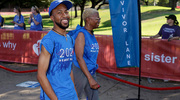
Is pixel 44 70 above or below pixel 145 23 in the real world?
below

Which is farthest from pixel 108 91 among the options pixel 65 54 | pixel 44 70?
pixel 44 70

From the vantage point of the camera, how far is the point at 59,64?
255 centimetres

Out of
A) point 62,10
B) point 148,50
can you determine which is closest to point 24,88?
point 148,50

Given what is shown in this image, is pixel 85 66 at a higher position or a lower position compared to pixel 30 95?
higher

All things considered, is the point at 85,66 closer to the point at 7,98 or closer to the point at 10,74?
the point at 7,98

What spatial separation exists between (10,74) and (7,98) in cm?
251

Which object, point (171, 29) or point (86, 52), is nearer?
point (86, 52)

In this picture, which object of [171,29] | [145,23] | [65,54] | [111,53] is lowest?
[111,53]

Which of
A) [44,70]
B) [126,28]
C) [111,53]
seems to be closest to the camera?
[44,70]

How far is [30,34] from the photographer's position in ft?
30.4

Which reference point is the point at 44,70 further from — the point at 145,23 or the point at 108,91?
the point at 145,23

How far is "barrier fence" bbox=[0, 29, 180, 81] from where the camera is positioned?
24.0ft

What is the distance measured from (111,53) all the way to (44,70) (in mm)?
5834

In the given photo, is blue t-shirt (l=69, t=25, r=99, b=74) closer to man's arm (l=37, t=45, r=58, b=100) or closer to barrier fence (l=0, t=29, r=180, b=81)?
man's arm (l=37, t=45, r=58, b=100)
